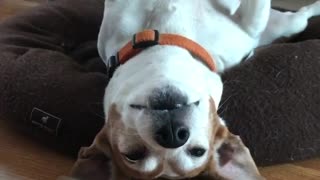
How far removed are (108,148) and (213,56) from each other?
0.49 m

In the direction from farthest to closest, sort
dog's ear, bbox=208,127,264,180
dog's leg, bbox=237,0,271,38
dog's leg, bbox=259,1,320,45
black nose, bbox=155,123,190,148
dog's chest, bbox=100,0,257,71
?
dog's leg, bbox=259,1,320,45 → dog's leg, bbox=237,0,271,38 → dog's chest, bbox=100,0,257,71 → dog's ear, bbox=208,127,264,180 → black nose, bbox=155,123,190,148

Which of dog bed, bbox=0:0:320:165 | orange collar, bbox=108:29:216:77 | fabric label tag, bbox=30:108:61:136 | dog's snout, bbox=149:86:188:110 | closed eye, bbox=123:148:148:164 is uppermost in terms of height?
dog's snout, bbox=149:86:188:110

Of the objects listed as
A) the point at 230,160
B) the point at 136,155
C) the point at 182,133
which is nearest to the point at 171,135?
the point at 182,133

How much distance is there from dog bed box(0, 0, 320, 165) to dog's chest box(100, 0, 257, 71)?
70 mm

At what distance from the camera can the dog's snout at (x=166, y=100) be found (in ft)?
4.56

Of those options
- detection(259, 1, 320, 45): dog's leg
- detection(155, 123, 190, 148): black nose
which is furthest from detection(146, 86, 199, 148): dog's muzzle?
detection(259, 1, 320, 45): dog's leg

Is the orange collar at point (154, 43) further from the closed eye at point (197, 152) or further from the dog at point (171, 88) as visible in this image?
the closed eye at point (197, 152)

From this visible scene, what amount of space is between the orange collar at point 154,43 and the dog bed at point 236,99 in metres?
0.21

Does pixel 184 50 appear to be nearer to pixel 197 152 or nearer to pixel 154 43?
pixel 154 43

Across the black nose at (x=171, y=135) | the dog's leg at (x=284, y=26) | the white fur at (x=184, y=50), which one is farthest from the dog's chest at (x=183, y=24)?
the black nose at (x=171, y=135)

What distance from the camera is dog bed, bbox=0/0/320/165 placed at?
6.01 feet

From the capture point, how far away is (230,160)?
159cm

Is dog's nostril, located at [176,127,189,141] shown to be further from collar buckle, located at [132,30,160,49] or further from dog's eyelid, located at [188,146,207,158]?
collar buckle, located at [132,30,160,49]

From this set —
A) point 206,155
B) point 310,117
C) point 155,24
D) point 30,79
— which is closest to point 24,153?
point 30,79
